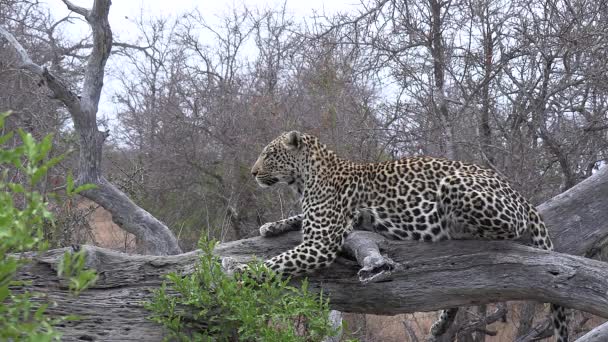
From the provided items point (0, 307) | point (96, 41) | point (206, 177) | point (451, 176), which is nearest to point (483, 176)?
point (451, 176)

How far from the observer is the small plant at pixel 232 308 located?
217 inches

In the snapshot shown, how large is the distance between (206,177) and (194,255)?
31.7 feet

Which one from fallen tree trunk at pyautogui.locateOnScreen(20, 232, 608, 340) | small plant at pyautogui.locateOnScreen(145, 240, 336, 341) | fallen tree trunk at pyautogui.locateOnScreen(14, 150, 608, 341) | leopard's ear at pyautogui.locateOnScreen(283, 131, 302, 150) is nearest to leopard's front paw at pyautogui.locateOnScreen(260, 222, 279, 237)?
fallen tree trunk at pyautogui.locateOnScreen(14, 150, 608, 341)

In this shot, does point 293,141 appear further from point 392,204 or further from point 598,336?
point 598,336

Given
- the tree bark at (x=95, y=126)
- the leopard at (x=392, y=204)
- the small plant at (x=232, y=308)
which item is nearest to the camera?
the small plant at (x=232, y=308)

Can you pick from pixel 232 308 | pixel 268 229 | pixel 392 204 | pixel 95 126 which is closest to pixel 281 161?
pixel 268 229

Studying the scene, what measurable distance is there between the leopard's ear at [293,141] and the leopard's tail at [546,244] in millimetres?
2216

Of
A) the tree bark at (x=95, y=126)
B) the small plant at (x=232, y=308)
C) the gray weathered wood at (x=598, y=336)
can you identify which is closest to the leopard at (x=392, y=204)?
the gray weathered wood at (x=598, y=336)

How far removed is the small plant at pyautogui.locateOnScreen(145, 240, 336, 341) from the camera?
5523 millimetres

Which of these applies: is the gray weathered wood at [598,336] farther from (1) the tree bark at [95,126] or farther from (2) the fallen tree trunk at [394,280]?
(1) the tree bark at [95,126]

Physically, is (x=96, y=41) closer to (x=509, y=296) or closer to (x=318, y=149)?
(x=318, y=149)

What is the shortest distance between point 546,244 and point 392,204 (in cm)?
137

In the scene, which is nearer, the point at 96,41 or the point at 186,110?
the point at 96,41

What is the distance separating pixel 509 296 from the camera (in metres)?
6.45
